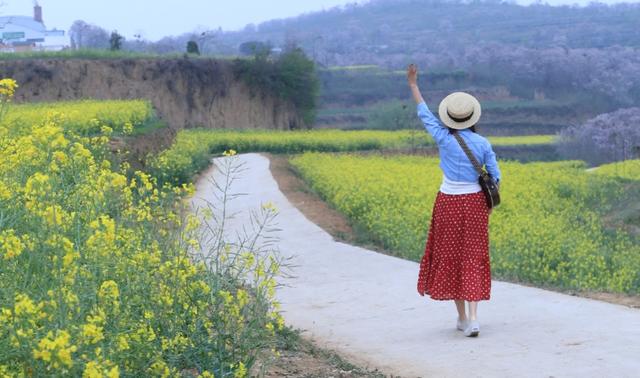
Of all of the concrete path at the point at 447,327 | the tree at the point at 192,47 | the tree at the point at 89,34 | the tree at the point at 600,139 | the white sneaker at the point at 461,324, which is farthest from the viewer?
the tree at the point at 89,34

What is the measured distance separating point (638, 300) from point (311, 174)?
18.1 metres

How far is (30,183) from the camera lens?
5.78 m

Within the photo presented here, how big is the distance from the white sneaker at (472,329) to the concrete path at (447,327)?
0.10 m

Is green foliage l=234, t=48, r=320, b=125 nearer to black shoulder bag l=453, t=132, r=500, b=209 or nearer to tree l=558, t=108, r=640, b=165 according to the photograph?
tree l=558, t=108, r=640, b=165

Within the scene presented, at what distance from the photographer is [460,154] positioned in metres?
8.60

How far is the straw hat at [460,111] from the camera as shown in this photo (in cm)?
863

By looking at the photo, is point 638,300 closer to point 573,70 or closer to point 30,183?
point 30,183

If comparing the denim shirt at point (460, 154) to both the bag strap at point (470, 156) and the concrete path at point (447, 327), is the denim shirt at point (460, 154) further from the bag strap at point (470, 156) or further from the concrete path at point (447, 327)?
the concrete path at point (447, 327)

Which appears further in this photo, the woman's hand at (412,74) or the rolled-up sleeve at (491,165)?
the woman's hand at (412,74)

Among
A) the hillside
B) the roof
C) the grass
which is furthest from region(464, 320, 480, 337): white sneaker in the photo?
the roof

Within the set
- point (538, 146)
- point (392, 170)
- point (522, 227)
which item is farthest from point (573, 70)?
point (522, 227)

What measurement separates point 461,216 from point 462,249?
231mm

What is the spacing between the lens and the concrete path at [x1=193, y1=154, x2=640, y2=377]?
7602 mm

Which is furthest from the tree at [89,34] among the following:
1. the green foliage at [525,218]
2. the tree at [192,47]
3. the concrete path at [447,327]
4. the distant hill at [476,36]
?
the concrete path at [447,327]
